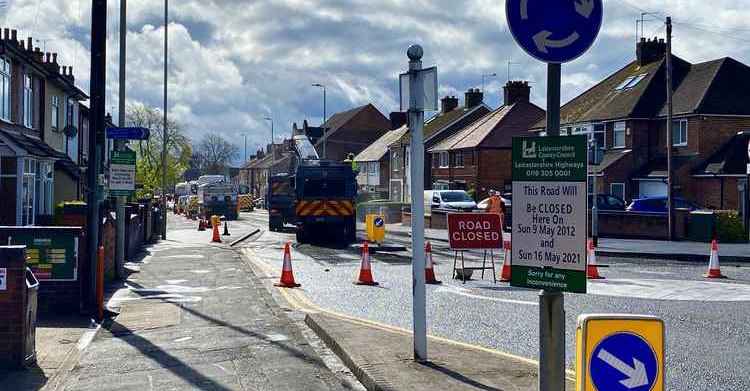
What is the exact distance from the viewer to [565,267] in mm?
5117

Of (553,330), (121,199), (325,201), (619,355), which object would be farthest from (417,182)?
(325,201)

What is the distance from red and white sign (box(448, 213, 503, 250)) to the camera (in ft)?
59.0

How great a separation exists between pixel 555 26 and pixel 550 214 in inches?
46.2

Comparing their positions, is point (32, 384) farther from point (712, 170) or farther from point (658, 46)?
point (658, 46)

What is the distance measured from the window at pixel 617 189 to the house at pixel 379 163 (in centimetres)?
3243

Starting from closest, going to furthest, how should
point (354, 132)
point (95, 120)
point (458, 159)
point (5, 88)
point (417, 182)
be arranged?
point (417, 182) < point (95, 120) < point (5, 88) < point (458, 159) < point (354, 132)

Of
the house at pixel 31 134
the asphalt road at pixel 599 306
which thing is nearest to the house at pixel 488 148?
the house at pixel 31 134

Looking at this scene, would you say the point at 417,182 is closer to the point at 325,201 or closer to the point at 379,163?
the point at 325,201

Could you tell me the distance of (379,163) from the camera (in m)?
79.3

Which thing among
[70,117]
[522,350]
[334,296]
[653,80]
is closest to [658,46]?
[653,80]

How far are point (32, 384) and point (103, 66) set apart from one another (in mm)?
6077

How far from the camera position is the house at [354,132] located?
97000mm

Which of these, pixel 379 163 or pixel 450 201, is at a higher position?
pixel 379 163

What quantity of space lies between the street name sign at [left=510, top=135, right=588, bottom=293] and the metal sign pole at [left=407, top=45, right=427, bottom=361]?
2.70m
